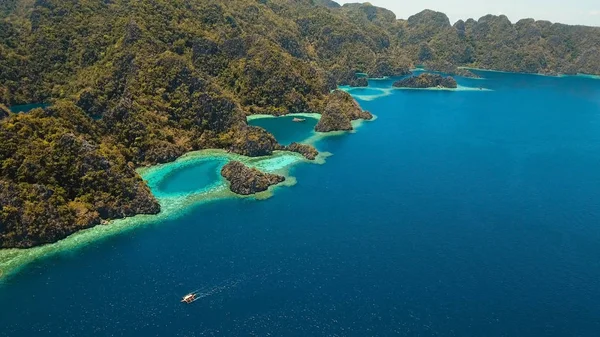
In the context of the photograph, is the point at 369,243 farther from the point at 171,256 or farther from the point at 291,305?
the point at 171,256

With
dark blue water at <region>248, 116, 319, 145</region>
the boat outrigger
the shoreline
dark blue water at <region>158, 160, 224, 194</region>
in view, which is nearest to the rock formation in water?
the shoreline

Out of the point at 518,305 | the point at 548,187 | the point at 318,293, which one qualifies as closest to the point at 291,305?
the point at 318,293

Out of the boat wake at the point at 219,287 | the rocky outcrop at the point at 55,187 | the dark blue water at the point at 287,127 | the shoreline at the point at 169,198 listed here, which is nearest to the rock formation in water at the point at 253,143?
the shoreline at the point at 169,198

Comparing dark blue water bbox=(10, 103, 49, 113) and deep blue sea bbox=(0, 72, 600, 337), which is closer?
deep blue sea bbox=(0, 72, 600, 337)

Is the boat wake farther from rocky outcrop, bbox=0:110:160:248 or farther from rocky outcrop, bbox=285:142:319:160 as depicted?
rocky outcrop, bbox=285:142:319:160

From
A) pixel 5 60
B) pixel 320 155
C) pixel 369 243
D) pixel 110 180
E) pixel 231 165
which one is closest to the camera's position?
pixel 369 243

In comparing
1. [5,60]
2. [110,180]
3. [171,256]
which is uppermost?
[5,60]
